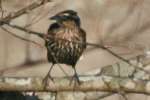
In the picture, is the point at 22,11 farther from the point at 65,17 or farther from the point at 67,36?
the point at 67,36

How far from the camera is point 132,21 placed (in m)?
7.73

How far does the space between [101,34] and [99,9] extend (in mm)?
267

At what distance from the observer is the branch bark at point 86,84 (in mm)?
3576

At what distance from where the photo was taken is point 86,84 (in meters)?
3.63

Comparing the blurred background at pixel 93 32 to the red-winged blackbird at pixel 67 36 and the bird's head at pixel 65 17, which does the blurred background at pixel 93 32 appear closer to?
the red-winged blackbird at pixel 67 36

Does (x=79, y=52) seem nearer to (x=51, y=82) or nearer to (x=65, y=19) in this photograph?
(x=65, y=19)

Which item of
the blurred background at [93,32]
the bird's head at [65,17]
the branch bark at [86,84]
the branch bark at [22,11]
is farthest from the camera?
the blurred background at [93,32]

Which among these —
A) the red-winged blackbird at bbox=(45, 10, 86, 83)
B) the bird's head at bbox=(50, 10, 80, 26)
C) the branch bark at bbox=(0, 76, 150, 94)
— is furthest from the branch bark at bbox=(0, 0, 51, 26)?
the red-winged blackbird at bbox=(45, 10, 86, 83)

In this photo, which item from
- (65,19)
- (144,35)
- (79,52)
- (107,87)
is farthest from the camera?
(144,35)

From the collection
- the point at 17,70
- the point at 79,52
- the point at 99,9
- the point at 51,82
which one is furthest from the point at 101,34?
the point at 51,82

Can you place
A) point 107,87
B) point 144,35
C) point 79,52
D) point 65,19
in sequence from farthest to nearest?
point 144,35
point 79,52
point 65,19
point 107,87

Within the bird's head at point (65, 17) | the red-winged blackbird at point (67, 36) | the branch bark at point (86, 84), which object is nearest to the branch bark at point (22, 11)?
the branch bark at point (86, 84)

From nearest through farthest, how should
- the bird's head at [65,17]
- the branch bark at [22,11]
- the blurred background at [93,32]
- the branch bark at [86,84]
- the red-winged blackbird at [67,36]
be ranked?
1. the branch bark at [22,11]
2. the branch bark at [86,84]
3. the bird's head at [65,17]
4. the red-winged blackbird at [67,36]
5. the blurred background at [93,32]

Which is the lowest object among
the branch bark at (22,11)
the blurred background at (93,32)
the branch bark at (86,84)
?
the blurred background at (93,32)
